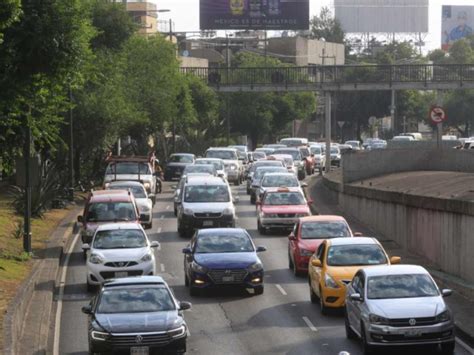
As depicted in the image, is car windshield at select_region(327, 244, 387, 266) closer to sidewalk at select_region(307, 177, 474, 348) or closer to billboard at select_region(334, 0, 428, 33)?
sidewalk at select_region(307, 177, 474, 348)

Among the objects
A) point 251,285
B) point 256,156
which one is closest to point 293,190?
point 251,285

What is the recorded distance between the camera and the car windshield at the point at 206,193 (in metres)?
40.8

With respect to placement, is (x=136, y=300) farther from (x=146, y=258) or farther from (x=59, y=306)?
(x=146, y=258)

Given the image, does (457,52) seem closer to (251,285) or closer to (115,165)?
(115,165)

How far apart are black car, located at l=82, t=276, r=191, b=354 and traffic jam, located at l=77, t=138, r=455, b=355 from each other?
0.05 feet

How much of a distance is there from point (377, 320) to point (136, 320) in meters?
4.00

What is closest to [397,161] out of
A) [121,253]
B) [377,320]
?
[121,253]

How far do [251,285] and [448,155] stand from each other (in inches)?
1018

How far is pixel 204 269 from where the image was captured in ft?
89.7

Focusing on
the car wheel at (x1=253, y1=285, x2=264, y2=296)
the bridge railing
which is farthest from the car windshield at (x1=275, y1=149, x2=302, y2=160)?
the car wheel at (x1=253, y1=285, x2=264, y2=296)

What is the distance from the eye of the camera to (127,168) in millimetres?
51156

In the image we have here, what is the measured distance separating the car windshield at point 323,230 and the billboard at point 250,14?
62552 millimetres

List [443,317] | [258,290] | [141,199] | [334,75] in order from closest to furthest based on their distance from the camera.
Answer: [443,317], [258,290], [141,199], [334,75]

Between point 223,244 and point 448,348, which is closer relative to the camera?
point 448,348
